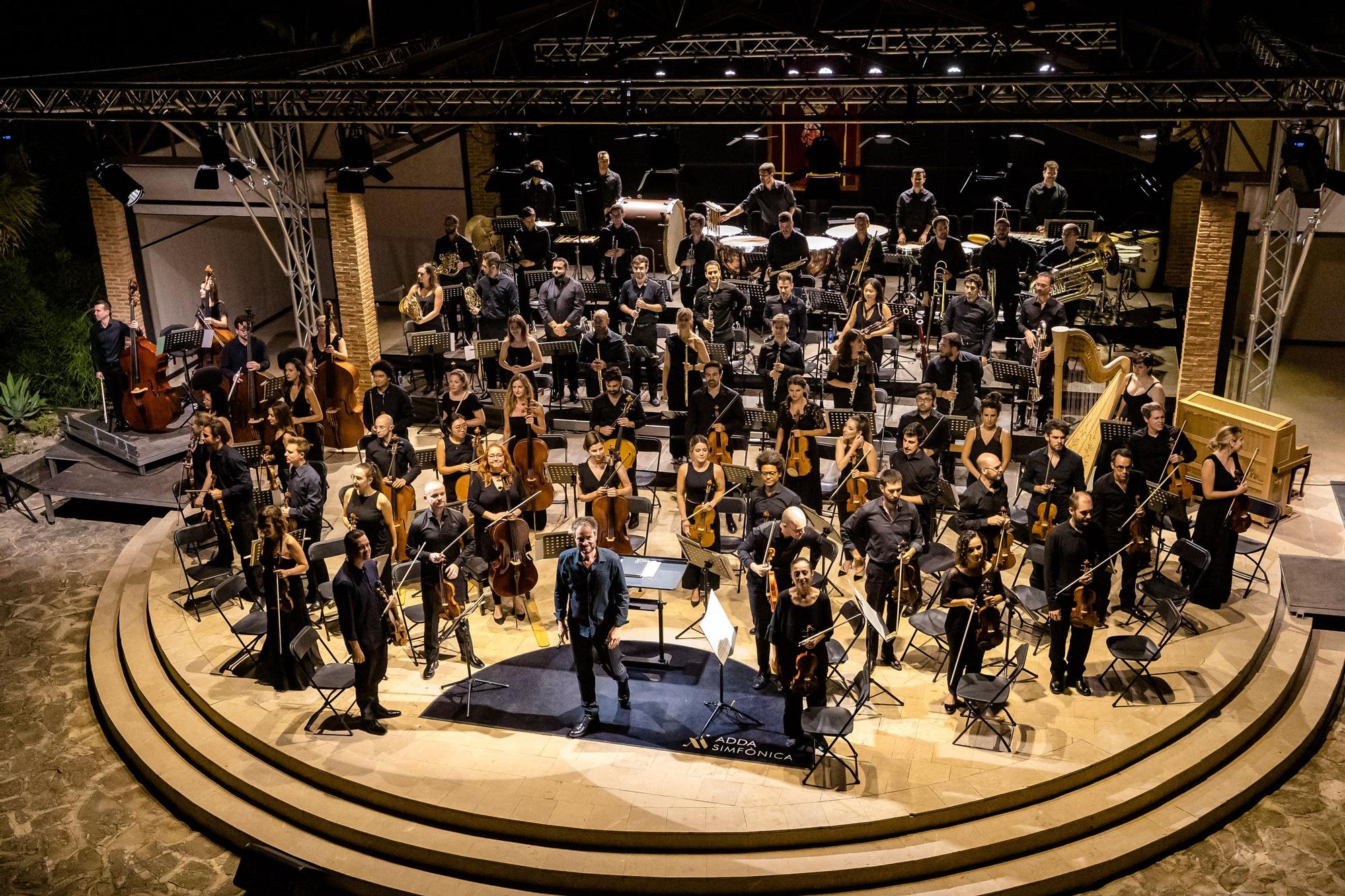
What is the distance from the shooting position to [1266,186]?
11.7 metres

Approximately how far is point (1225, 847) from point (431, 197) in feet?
49.1

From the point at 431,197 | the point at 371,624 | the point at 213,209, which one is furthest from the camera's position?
the point at 431,197

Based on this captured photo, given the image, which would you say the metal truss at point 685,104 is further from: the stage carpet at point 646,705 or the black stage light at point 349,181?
the stage carpet at point 646,705

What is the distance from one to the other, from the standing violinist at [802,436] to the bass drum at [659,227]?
5865 millimetres

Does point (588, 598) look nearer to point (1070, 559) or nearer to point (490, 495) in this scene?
point (490, 495)

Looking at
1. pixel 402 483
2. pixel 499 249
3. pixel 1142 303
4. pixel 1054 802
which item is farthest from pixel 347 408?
pixel 1142 303

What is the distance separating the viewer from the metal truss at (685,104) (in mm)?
9711

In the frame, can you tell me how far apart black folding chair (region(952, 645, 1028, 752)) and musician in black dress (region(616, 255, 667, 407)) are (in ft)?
18.8

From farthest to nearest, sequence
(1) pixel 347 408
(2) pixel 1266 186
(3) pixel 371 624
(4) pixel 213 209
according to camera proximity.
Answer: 1. (4) pixel 213 209
2. (1) pixel 347 408
3. (2) pixel 1266 186
4. (3) pixel 371 624

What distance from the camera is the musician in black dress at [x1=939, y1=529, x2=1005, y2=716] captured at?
7703mm

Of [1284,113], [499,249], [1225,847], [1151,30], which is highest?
[1151,30]

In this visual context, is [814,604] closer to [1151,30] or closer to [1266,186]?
[1266,186]

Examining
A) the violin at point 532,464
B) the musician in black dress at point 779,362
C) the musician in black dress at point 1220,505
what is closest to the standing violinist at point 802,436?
the musician in black dress at point 779,362

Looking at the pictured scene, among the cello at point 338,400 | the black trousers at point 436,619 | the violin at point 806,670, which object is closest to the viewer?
the violin at point 806,670
